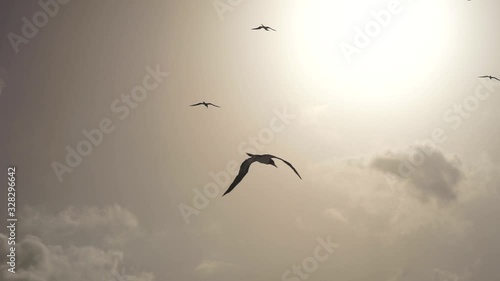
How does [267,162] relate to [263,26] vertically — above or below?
below

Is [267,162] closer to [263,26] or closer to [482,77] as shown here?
[263,26]

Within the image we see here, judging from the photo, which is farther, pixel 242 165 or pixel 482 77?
pixel 482 77

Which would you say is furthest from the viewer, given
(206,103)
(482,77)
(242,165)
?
(482,77)

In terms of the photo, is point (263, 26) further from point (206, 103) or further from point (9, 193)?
point (9, 193)

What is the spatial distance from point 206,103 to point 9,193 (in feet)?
66.4

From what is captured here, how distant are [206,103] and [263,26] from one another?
900 centimetres

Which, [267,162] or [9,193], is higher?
[9,193]

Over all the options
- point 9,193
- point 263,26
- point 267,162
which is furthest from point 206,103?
point 267,162

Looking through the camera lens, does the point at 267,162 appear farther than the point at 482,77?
No

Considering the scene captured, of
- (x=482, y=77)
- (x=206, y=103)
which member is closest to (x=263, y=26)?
(x=206, y=103)

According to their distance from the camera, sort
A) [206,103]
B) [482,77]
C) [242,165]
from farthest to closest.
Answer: [482,77], [206,103], [242,165]

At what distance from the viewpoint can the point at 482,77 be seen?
158 ft

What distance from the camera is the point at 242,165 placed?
1886 cm

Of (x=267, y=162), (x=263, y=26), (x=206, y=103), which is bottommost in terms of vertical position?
(x=267, y=162)
